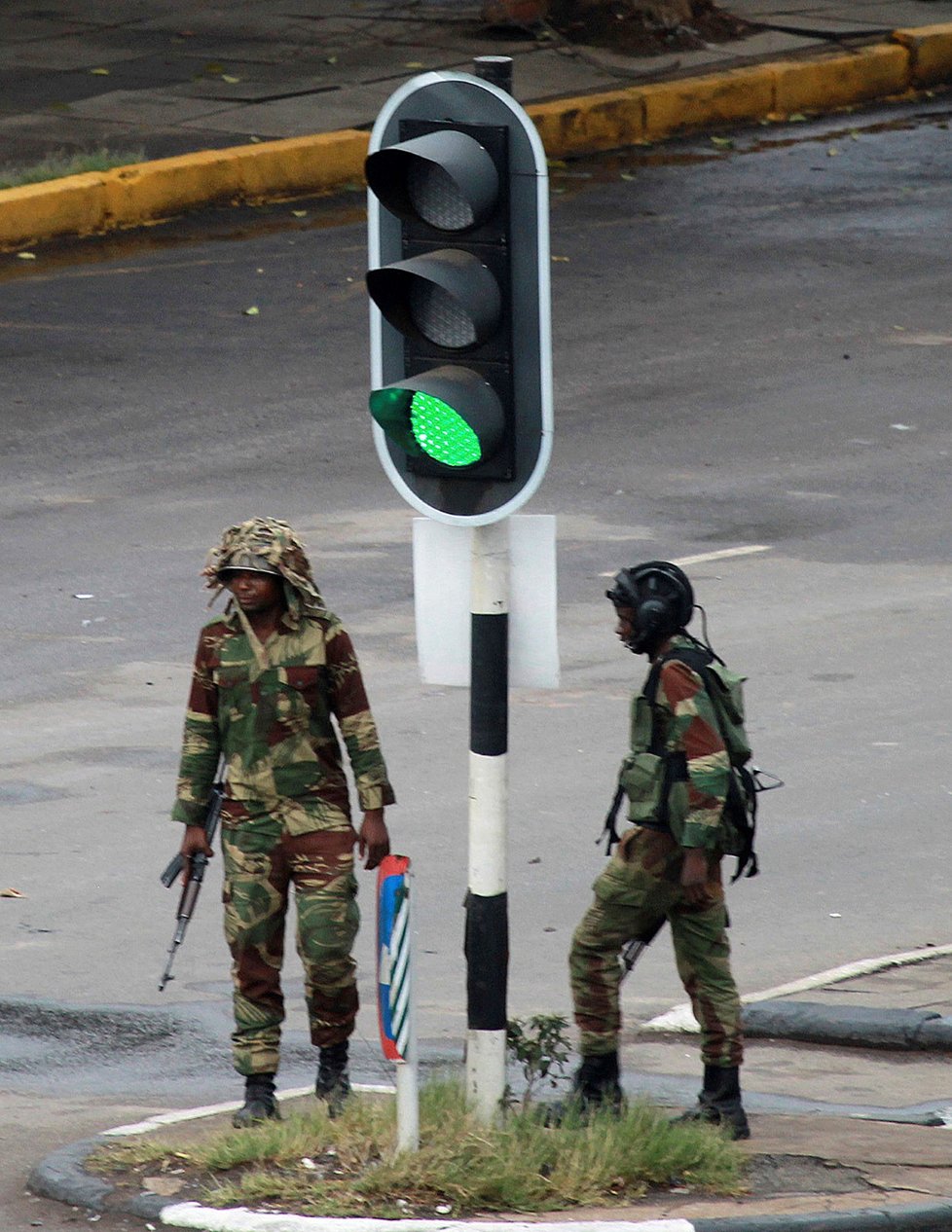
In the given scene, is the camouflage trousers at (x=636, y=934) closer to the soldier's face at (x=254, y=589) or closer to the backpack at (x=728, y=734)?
the backpack at (x=728, y=734)

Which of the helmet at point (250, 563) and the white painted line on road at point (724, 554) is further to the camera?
the white painted line on road at point (724, 554)

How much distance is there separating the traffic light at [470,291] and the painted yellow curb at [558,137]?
13283 millimetres

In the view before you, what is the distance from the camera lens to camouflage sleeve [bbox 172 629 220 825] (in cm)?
687

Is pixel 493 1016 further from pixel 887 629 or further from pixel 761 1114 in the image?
pixel 887 629

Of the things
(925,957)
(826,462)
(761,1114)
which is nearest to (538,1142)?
(761,1114)

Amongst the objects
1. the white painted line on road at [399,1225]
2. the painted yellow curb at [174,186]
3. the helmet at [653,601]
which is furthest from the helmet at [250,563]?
the painted yellow curb at [174,186]

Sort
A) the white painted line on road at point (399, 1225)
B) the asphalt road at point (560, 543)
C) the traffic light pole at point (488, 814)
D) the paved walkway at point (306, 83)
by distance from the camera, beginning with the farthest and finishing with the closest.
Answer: the paved walkway at point (306, 83), the asphalt road at point (560, 543), the traffic light pole at point (488, 814), the white painted line on road at point (399, 1225)

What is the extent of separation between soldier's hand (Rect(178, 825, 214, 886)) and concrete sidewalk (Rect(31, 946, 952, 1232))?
0.69 metres

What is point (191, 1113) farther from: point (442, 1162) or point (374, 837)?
point (442, 1162)

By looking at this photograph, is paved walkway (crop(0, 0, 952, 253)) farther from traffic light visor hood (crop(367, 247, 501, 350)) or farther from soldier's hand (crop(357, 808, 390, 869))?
traffic light visor hood (crop(367, 247, 501, 350))

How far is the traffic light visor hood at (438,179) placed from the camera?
6117 millimetres

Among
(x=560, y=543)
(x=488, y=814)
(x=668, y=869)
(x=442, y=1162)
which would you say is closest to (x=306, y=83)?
(x=560, y=543)

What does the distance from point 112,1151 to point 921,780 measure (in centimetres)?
432

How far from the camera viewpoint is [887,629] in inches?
466
